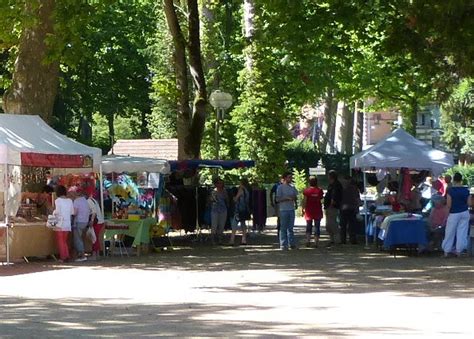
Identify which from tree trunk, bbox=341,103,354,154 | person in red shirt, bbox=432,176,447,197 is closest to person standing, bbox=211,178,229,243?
person in red shirt, bbox=432,176,447,197

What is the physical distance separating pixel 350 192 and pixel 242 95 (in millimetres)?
18631

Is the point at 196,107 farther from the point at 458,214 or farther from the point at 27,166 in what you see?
the point at 458,214

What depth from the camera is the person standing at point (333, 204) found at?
25.7 m

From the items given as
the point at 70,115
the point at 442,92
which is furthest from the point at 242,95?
the point at 442,92

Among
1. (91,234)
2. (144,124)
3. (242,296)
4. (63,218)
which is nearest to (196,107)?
(91,234)

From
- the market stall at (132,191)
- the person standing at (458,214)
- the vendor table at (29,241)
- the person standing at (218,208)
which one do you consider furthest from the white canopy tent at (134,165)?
the person standing at (458,214)

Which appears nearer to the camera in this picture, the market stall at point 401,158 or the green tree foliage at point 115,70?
the market stall at point 401,158

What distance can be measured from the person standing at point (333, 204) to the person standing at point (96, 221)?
6.43 m

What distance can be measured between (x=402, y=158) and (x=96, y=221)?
7.46 metres

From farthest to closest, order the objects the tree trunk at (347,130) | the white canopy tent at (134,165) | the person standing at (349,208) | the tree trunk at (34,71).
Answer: the tree trunk at (347,130) < the person standing at (349,208) < the white canopy tent at (134,165) < the tree trunk at (34,71)

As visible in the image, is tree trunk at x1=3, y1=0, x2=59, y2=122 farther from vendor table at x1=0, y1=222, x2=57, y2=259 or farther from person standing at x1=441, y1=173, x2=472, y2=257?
person standing at x1=441, y1=173, x2=472, y2=257

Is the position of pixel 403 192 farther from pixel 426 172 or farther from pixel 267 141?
pixel 267 141

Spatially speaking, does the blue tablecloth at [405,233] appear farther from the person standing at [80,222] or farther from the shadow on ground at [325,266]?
the person standing at [80,222]

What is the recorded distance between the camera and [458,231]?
68.8 feet
